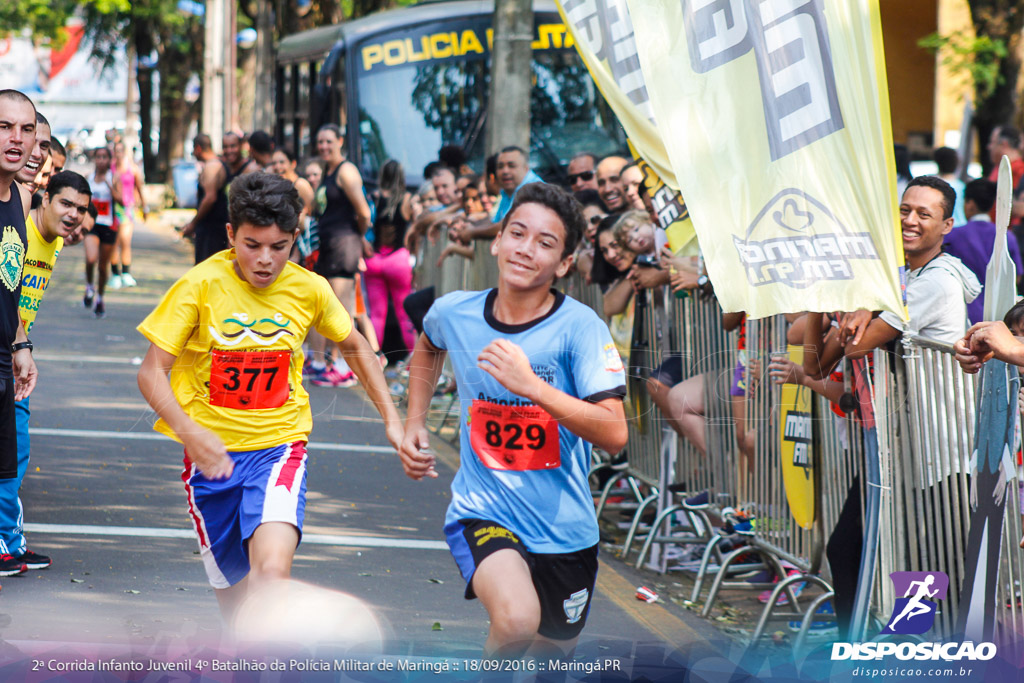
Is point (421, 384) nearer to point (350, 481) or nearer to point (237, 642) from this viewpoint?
point (237, 642)

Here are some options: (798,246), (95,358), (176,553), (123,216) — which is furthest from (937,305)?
(123,216)

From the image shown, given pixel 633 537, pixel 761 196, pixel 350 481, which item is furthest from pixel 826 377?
pixel 350 481

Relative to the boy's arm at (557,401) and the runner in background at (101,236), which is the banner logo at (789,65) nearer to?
the boy's arm at (557,401)

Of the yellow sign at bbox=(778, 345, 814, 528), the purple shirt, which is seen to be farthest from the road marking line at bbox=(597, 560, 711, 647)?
the purple shirt

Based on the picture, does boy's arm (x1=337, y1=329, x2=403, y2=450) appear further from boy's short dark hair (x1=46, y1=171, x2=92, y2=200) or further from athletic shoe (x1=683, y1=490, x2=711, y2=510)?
athletic shoe (x1=683, y1=490, x2=711, y2=510)

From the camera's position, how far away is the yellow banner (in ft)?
13.9

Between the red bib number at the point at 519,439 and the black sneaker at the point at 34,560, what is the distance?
283 centimetres

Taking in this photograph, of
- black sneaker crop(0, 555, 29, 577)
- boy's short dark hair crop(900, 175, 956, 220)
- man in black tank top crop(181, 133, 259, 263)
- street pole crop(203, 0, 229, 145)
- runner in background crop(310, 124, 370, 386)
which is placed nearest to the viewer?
boy's short dark hair crop(900, 175, 956, 220)

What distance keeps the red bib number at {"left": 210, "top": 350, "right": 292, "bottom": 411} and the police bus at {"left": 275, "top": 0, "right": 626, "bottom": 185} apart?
10028 millimetres

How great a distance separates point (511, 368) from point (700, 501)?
310 centimetres

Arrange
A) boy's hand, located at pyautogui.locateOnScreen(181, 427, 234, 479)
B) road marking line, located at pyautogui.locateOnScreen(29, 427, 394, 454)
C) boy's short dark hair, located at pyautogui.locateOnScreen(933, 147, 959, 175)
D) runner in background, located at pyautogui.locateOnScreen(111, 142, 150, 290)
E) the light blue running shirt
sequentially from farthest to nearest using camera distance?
runner in background, located at pyautogui.locateOnScreen(111, 142, 150, 290) → boy's short dark hair, located at pyautogui.locateOnScreen(933, 147, 959, 175) → road marking line, located at pyautogui.locateOnScreen(29, 427, 394, 454) → boy's hand, located at pyautogui.locateOnScreen(181, 427, 234, 479) → the light blue running shirt

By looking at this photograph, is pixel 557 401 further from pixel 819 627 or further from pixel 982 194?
pixel 982 194

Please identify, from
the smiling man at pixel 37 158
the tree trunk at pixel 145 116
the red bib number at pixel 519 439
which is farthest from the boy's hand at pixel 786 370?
the tree trunk at pixel 145 116

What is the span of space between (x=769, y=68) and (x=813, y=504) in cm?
204
